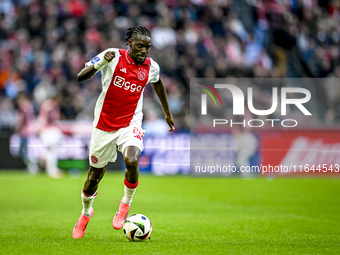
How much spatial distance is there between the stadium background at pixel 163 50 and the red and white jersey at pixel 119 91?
8.83m

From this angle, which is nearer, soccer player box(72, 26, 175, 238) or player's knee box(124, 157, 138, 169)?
player's knee box(124, 157, 138, 169)

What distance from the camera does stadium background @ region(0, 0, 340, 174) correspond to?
1598 cm

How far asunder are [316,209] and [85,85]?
10081 millimetres

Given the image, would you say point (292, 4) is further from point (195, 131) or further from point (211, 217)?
point (211, 217)

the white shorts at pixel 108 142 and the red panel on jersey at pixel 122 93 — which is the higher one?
the red panel on jersey at pixel 122 93

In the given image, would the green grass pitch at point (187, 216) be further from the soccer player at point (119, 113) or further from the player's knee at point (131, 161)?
the player's knee at point (131, 161)

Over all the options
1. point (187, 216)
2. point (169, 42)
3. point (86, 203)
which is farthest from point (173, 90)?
point (86, 203)

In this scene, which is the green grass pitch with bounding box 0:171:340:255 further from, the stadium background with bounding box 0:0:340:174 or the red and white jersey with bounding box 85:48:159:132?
the stadium background with bounding box 0:0:340:174

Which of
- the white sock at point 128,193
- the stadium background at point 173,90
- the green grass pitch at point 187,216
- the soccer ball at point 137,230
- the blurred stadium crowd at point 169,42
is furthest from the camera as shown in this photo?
the blurred stadium crowd at point 169,42

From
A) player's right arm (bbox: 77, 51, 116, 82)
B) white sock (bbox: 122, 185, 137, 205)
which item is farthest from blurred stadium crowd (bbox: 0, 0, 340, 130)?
player's right arm (bbox: 77, 51, 116, 82)

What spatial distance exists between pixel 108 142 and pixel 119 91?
623 millimetres

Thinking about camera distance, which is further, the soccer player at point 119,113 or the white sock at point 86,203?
the white sock at point 86,203

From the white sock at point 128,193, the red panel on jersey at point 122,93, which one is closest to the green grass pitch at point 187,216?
the white sock at point 128,193

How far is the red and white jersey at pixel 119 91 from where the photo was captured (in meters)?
6.00
